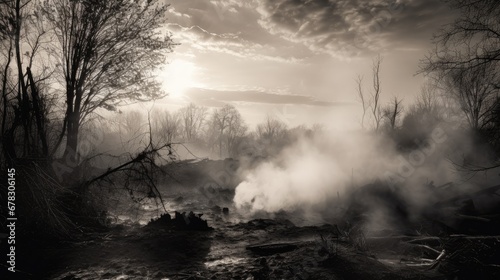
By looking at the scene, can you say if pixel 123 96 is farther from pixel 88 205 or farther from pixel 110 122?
pixel 88 205

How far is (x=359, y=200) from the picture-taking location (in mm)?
11297

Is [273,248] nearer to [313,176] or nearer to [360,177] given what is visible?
[313,176]

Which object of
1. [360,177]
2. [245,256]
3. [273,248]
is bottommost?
[245,256]

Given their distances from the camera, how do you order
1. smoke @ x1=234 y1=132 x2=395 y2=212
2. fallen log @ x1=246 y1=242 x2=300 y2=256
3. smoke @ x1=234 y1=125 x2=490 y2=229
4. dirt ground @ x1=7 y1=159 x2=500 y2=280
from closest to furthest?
1. dirt ground @ x1=7 y1=159 x2=500 y2=280
2. fallen log @ x1=246 y1=242 x2=300 y2=256
3. smoke @ x1=234 y1=125 x2=490 y2=229
4. smoke @ x1=234 y1=132 x2=395 y2=212

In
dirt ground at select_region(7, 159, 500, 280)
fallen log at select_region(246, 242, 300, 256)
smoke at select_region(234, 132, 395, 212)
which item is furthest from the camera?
smoke at select_region(234, 132, 395, 212)

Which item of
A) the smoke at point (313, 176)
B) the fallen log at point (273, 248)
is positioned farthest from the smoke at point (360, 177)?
the fallen log at point (273, 248)

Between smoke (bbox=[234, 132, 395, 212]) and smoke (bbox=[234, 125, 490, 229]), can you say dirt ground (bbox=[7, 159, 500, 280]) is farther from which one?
smoke (bbox=[234, 132, 395, 212])

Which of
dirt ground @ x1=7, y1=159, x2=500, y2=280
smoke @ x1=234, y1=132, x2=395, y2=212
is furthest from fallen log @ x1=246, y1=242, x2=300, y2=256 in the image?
smoke @ x1=234, y1=132, x2=395, y2=212

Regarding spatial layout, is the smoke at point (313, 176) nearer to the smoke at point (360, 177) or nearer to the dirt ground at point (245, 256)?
the smoke at point (360, 177)

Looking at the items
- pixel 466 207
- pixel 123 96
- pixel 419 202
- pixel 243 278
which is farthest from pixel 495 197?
pixel 123 96

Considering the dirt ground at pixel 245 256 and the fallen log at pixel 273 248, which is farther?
the fallen log at pixel 273 248

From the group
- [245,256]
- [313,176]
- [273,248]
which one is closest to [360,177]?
[313,176]

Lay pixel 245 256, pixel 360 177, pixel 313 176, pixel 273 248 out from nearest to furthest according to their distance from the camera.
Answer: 1. pixel 245 256
2. pixel 273 248
3. pixel 360 177
4. pixel 313 176

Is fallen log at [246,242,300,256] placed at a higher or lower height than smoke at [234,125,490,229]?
lower
